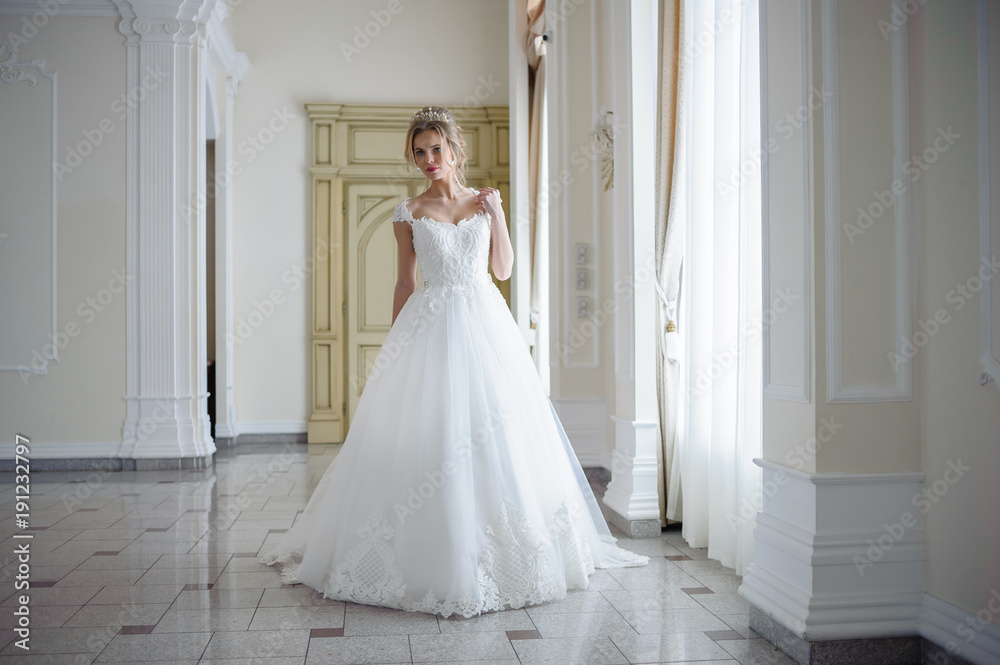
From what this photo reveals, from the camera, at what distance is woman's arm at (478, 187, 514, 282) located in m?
3.49

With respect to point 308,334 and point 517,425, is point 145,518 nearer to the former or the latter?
point 517,425

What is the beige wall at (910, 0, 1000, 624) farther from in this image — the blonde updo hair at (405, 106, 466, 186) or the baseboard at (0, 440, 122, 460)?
the baseboard at (0, 440, 122, 460)

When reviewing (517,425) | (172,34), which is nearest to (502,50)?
(172,34)

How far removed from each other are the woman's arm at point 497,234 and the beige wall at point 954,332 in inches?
63.0

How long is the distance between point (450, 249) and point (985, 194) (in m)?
1.91

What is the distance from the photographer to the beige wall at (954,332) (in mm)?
2332

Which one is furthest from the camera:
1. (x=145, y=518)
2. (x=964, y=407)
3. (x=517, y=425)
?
(x=145, y=518)

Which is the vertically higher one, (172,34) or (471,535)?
(172,34)

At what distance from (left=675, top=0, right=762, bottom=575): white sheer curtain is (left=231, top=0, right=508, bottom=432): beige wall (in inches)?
219

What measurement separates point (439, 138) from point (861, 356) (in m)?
1.80

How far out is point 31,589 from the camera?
11.0ft

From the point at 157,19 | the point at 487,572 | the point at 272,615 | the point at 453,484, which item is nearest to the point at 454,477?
the point at 453,484

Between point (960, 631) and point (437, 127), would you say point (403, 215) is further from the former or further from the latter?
point (960, 631)

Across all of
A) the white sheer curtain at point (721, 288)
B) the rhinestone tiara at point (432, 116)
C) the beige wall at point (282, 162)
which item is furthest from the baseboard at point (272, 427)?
the rhinestone tiara at point (432, 116)
